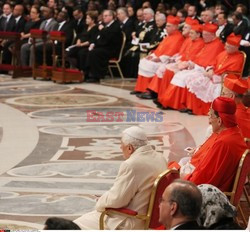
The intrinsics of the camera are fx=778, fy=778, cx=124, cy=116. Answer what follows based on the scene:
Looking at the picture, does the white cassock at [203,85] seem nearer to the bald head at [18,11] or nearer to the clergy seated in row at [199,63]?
the clergy seated in row at [199,63]

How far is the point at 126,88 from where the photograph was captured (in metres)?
15.4

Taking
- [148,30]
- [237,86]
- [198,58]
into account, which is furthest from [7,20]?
[237,86]

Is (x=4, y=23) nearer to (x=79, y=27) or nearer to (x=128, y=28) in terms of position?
(x=79, y=27)

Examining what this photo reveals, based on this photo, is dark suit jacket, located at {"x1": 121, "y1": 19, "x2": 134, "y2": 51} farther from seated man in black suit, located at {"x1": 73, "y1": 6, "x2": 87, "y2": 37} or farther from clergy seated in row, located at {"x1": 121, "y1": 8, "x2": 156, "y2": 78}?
seated man in black suit, located at {"x1": 73, "y1": 6, "x2": 87, "y2": 37}

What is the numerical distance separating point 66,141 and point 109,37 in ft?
21.6

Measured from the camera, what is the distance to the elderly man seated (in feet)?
17.1

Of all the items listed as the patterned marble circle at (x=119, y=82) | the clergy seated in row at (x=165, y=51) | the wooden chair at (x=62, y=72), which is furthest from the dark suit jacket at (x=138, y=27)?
the clergy seated in row at (x=165, y=51)

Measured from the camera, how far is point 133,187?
17.0 feet

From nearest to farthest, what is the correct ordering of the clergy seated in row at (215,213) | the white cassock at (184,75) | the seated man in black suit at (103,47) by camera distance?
the clergy seated in row at (215,213) < the white cassock at (184,75) < the seated man in black suit at (103,47)

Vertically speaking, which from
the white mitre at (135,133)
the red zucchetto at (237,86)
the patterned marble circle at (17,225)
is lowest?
the patterned marble circle at (17,225)

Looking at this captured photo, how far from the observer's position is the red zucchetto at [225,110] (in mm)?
5801

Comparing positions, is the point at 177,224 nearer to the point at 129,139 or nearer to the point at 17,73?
the point at 129,139

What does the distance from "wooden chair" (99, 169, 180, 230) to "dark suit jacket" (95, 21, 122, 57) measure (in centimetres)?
1130

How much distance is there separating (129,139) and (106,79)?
11653 mm
